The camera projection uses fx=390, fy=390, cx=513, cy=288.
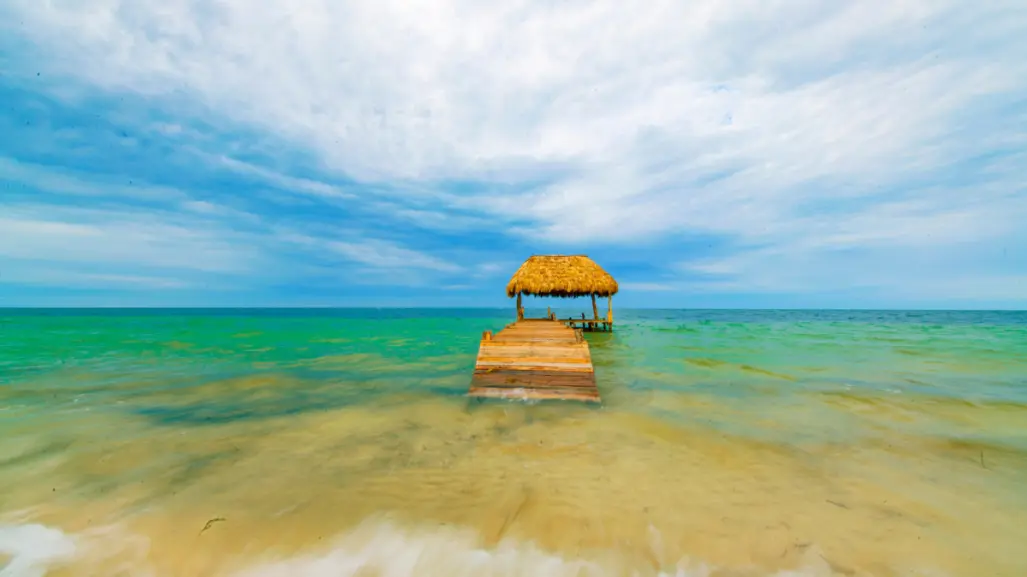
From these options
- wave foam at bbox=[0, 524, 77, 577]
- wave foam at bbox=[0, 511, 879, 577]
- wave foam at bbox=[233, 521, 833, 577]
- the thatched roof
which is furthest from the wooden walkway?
the thatched roof

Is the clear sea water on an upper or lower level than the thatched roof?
lower

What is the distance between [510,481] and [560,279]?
53.2 ft

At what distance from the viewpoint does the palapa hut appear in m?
20.3

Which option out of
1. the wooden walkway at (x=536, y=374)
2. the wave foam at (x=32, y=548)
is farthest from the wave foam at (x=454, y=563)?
the wooden walkway at (x=536, y=374)

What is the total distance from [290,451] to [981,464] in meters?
10.5

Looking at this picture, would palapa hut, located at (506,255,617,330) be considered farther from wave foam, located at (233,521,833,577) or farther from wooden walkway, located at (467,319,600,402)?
wave foam, located at (233,521,833,577)

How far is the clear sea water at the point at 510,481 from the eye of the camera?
360 centimetres

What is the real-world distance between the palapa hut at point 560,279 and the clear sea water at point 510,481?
996 centimetres

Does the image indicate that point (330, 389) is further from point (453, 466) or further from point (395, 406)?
point (453, 466)

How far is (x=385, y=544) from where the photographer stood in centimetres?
378

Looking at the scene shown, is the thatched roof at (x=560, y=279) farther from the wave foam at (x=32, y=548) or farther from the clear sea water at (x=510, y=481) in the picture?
the wave foam at (x=32, y=548)

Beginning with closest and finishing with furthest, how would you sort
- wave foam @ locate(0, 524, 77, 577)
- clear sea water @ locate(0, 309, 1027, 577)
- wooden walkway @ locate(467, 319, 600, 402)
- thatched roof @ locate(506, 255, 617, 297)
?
1. wave foam @ locate(0, 524, 77, 577)
2. clear sea water @ locate(0, 309, 1027, 577)
3. wooden walkway @ locate(467, 319, 600, 402)
4. thatched roof @ locate(506, 255, 617, 297)

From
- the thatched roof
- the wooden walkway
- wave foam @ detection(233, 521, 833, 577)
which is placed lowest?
wave foam @ detection(233, 521, 833, 577)

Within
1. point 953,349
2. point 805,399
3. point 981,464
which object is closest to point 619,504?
point 981,464
